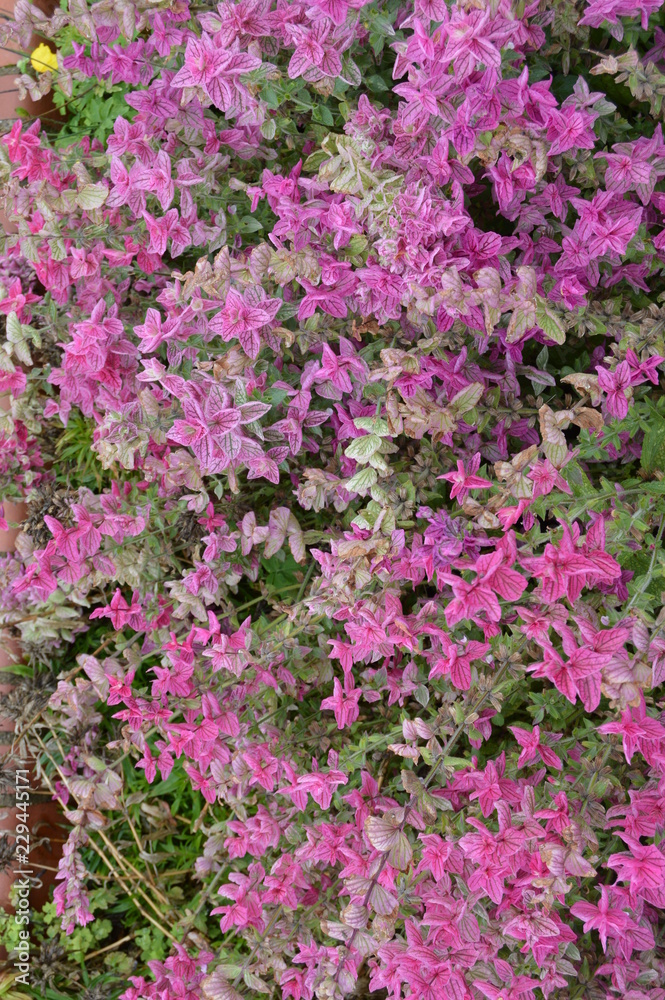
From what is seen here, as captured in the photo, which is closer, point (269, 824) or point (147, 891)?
point (269, 824)

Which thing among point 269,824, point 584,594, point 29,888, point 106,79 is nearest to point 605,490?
point 584,594

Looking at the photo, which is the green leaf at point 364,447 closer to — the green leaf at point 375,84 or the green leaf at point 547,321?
the green leaf at point 547,321

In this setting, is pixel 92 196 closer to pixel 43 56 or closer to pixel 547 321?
pixel 547 321

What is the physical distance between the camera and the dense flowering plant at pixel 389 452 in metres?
1.10

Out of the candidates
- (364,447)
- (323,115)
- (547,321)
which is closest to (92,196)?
(323,115)

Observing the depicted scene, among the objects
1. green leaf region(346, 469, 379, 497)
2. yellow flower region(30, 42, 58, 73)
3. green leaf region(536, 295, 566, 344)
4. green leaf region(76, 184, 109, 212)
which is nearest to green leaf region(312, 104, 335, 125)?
green leaf region(76, 184, 109, 212)

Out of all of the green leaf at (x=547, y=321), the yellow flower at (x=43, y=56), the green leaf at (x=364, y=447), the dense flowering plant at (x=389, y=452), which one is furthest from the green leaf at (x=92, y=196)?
the yellow flower at (x=43, y=56)

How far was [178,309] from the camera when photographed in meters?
1.26

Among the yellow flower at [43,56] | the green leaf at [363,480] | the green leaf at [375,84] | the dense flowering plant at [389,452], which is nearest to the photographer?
the dense flowering plant at [389,452]

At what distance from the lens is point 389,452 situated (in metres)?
1.27

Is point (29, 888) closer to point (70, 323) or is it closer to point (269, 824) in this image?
point (269, 824)

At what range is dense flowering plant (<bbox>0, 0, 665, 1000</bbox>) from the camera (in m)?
1.10

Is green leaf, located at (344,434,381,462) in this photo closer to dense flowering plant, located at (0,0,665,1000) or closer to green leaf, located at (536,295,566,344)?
dense flowering plant, located at (0,0,665,1000)

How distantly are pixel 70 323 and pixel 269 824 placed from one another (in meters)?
1.09
